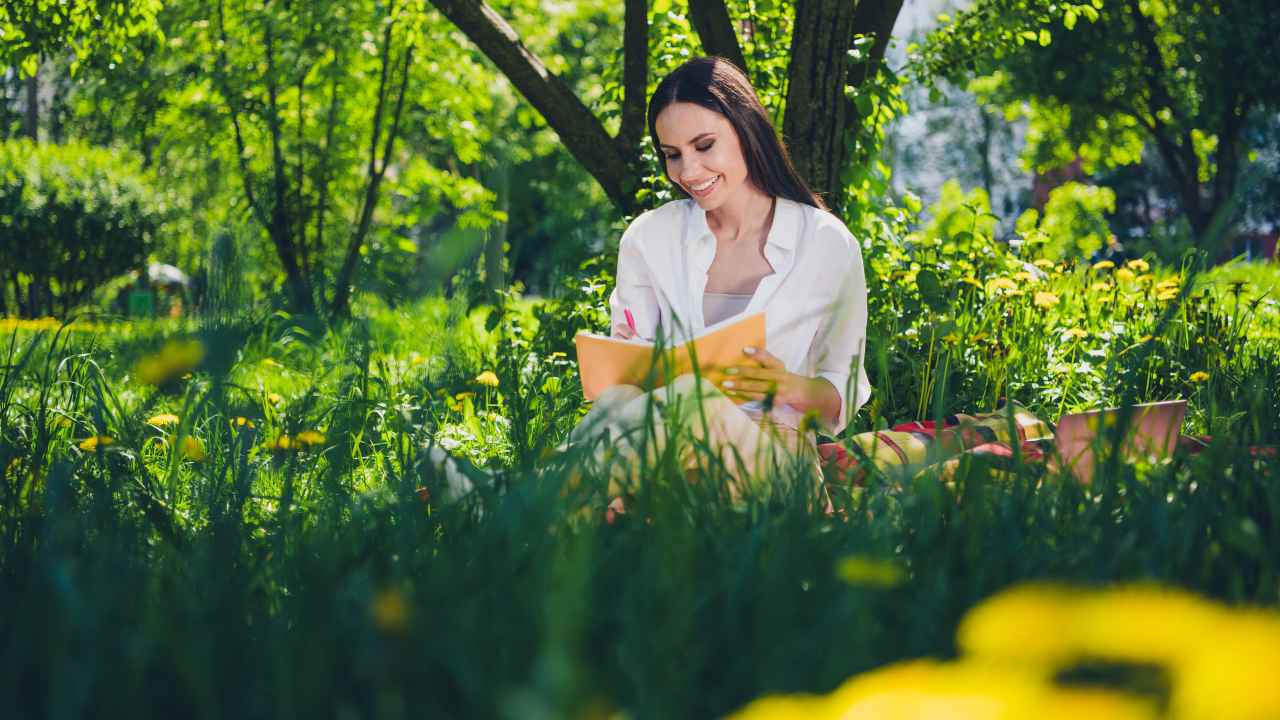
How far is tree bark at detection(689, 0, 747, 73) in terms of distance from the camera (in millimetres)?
4605

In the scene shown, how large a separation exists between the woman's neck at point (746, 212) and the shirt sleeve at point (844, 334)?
0.29 meters

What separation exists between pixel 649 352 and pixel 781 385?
1.16 ft

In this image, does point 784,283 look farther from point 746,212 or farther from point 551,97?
point 551,97

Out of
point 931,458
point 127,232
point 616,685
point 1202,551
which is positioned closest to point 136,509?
point 616,685

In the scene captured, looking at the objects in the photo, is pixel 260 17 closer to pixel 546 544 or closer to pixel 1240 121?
pixel 546 544

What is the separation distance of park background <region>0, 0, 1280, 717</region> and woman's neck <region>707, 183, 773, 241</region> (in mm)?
597

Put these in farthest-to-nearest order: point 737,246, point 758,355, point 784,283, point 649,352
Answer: point 737,246, point 784,283, point 758,355, point 649,352

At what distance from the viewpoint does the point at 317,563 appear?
1.27m

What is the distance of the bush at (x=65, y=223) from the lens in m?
13.2

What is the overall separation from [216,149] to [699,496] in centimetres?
897

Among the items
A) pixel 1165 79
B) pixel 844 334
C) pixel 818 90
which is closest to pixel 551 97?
pixel 818 90

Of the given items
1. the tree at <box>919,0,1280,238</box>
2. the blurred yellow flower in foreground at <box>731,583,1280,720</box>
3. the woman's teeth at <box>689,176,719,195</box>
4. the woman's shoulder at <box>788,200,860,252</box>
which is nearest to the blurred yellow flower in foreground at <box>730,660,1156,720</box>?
the blurred yellow flower in foreground at <box>731,583,1280,720</box>

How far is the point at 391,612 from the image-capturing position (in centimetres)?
95

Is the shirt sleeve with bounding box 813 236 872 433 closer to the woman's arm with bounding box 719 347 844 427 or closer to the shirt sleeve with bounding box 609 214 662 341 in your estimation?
the woman's arm with bounding box 719 347 844 427
